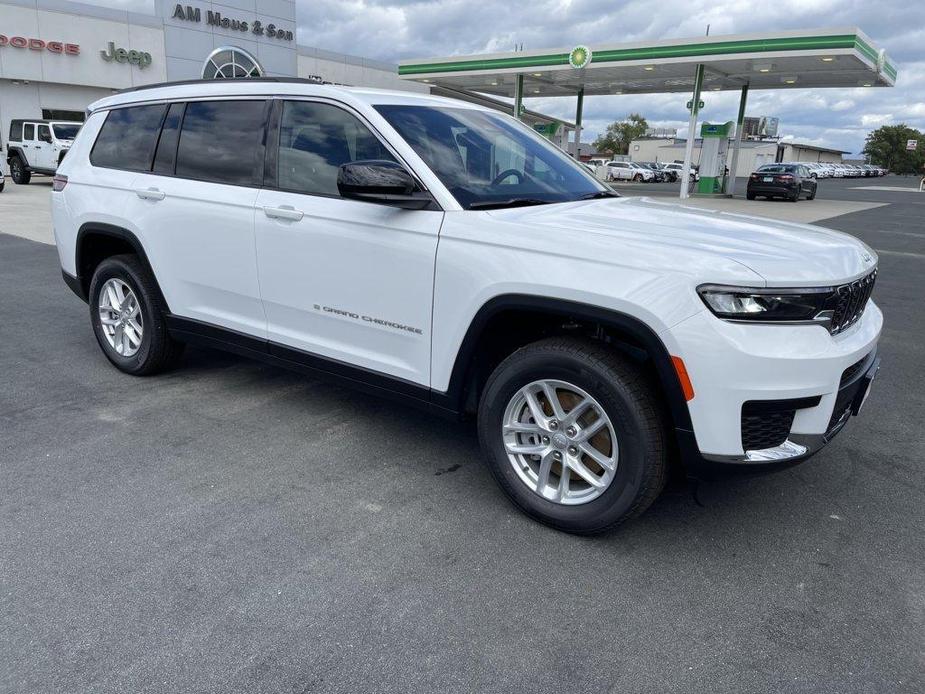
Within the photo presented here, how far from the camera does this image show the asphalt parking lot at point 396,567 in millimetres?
2307

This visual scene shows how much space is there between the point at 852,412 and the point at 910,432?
1.64 m

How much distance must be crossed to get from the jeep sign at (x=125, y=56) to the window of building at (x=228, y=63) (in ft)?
9.06

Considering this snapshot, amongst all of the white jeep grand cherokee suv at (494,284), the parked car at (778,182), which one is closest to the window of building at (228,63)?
the parked car at (778,182)

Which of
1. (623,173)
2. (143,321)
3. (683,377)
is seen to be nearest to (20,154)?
(143,321)

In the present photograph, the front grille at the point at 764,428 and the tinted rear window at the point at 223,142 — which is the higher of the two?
the tinted rear window at the point at 223,142

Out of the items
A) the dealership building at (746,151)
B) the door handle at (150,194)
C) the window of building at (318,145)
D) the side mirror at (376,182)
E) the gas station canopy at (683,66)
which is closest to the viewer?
the side mirror at (376,182)

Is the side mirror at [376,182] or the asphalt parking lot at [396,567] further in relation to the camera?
the side mirror at [376,182]

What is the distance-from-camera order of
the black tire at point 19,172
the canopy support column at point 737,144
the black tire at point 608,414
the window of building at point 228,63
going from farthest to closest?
the window of building at point 228,63, the canopy support column at point 737,144, the black tire at point 19,172, the black tire at point 608,414

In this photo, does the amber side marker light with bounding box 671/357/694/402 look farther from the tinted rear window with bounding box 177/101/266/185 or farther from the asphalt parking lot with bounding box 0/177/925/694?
the tinted rear window with bounding box 177/101/266/185

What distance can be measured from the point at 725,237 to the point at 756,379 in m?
0.71

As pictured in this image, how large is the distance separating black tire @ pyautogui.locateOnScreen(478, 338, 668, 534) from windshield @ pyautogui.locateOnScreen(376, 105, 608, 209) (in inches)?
32.2

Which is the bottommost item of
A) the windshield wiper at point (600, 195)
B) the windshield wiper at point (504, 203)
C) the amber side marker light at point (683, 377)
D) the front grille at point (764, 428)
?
the front grille at point (764, 428)

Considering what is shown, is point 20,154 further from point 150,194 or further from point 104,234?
point 150,194

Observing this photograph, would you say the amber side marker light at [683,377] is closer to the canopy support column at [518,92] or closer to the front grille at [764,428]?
the front grille at [764,428]
